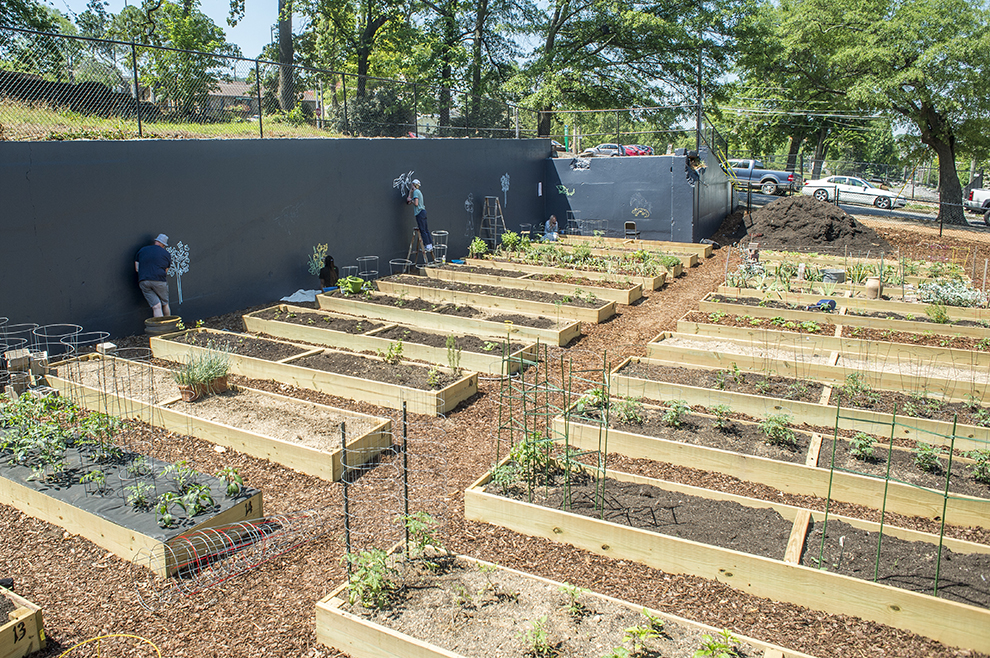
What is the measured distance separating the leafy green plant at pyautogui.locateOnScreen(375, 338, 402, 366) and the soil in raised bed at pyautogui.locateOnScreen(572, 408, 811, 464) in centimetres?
265

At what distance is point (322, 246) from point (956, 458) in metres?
10.0

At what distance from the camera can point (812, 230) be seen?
52.3 ft

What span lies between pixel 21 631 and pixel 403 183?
11.2 metres

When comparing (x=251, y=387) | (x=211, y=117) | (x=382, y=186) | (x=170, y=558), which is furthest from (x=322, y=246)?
(x=170, y=558)

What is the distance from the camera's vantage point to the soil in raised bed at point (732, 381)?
6.91 meters

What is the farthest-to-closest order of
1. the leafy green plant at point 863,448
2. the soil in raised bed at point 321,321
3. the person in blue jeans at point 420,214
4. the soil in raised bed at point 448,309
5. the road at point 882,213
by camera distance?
the road at point 882,213 < the person in blue jeans at point 420,214 < the soil in raised bed at point 448,309 < the soil in raised bed at point 321,321 < the leafy green plant at point 863,448

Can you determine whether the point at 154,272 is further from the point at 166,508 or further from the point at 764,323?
the point at 764,323

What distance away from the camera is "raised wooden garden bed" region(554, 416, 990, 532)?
4.77 meters

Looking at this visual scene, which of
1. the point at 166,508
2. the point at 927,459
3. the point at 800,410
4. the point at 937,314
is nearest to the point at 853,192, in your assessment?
the point at 937,314

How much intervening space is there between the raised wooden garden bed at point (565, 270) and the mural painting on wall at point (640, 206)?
14.4 ft

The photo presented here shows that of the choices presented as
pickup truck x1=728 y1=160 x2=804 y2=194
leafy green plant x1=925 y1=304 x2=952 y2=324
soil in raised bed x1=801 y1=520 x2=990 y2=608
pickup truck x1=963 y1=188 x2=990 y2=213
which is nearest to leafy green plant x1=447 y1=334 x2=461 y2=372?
soil in raised bed x1=801 y1=520 x2=990 y2=608

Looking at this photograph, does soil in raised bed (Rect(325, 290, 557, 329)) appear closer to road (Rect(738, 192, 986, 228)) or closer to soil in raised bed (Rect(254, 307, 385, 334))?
soil in raised bed (Rect(254, 307, 385, 334))

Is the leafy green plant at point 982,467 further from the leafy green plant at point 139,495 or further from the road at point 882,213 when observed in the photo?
the road at point 882,213

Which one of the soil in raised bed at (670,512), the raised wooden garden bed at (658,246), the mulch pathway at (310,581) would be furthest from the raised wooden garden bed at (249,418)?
the raised wooden garden bed at (658,246)
